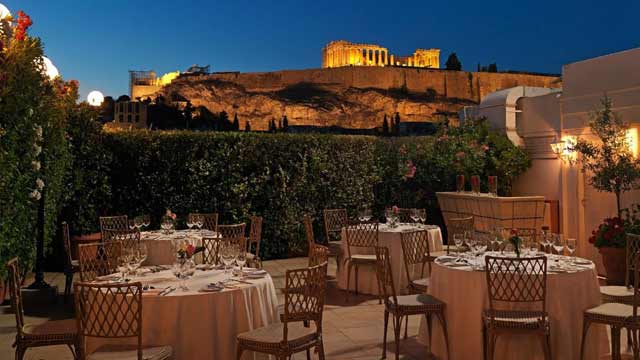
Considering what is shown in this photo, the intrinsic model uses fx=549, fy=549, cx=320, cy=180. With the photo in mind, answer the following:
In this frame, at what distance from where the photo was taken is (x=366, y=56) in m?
58.3

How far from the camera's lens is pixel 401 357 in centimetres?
493

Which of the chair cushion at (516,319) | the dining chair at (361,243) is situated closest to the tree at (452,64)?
the dining chair at (361,243)

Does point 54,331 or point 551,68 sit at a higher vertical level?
point 551,68

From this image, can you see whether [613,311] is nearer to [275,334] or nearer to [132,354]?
[275,334]

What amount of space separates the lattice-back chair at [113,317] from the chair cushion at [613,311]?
3240 mm

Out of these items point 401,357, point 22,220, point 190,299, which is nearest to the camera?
point 190,299

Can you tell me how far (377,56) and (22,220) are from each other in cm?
5525

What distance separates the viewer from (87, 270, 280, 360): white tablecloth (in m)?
3.80

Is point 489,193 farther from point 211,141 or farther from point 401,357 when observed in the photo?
point 401,357

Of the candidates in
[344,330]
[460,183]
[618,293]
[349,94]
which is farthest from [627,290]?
[349,94]

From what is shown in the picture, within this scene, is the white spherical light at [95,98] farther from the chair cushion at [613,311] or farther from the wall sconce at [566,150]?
the chair cushion at [613,311]

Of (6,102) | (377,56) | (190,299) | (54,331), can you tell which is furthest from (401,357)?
(377,56)

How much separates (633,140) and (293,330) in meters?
6.50

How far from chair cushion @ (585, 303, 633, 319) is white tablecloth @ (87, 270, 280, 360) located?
2670 mm
